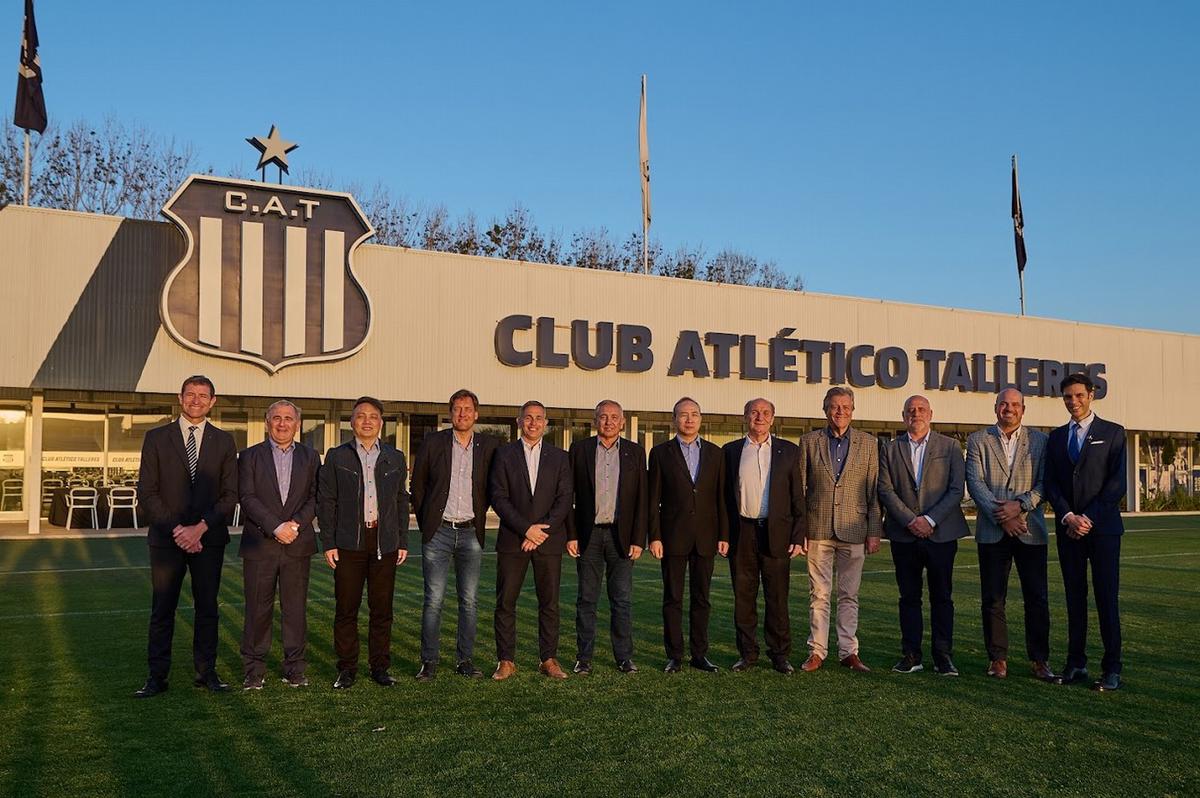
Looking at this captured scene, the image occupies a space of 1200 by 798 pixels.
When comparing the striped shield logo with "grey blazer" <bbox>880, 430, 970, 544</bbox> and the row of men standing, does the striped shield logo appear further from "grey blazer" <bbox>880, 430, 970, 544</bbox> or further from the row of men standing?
"grey blazer" <bbox>880, 430, 970, 544</bbox>

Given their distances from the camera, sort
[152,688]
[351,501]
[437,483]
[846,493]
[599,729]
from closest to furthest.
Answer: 1. [599,729]
2. [152,688]
3. [351,501]
4. [437,483]
5. [846,493]

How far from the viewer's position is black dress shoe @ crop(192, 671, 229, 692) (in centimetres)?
572

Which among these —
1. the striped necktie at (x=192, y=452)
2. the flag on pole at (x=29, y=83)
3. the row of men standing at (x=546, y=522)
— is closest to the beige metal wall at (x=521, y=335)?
the flag on pole at (x=29, y=83)

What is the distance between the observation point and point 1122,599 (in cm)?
979

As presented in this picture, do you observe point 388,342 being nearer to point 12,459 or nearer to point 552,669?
point 12,459

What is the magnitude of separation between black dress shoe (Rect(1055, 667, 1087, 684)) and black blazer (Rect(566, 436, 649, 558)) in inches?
102

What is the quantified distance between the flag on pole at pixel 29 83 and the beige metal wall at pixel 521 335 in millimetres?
2179

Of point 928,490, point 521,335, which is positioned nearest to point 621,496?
point 928,490

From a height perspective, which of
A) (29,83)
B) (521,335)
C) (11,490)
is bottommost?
(11,490)

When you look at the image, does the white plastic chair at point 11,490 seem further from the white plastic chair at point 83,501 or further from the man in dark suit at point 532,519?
the man in dark suit at point 532,519

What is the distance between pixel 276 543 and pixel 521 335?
48.0 ft

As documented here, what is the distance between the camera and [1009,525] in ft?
20.5

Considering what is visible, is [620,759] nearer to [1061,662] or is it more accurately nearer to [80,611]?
[1061,662]

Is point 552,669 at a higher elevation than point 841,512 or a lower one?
lower
